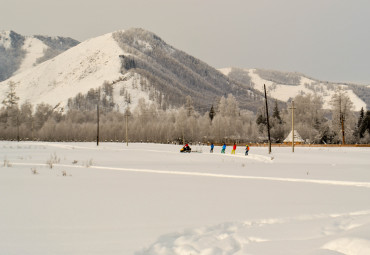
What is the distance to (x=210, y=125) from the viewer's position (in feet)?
335

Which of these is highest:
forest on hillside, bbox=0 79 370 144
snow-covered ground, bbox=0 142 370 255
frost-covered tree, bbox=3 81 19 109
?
frost-covered tree, bbox=3 81 19 109

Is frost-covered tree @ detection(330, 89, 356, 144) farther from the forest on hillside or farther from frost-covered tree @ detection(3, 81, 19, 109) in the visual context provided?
frost-covered tree @ detection(3, 81, 19, 109)

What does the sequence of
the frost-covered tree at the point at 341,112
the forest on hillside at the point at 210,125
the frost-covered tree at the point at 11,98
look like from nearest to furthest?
the frost-covered tree at the point at 341,112
the forest on hillside at the point at 210,125
the frost-covered tree at the point at 11,98

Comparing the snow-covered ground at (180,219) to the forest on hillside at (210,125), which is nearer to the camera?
the snow-covered ground at (180,219)

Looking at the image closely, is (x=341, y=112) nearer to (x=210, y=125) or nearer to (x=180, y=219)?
(x=210, y=125)

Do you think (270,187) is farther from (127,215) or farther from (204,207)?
(127,215)

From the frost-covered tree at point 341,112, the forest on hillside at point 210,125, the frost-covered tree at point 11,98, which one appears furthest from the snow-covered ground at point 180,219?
the frost-covered tree at point 11,98

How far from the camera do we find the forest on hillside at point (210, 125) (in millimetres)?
72938

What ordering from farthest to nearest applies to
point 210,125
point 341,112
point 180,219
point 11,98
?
Result: 1. point 11,98
2. point 210,125
3. point 341,112
4. point 180,219

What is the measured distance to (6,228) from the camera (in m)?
5.48

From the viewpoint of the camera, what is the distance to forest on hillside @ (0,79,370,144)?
7294 cm

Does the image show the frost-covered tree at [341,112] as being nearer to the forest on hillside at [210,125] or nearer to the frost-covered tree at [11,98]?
the forest on hillside at [210,125]

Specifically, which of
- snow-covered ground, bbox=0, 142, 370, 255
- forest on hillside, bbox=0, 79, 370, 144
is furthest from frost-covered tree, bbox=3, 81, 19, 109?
snow-covered ground, bbox=0, 142, 370, 255

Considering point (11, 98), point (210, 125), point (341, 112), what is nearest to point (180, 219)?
point (341, 112)
